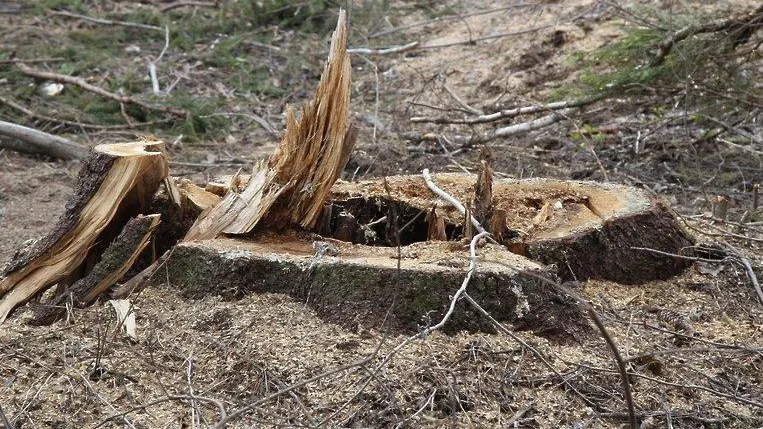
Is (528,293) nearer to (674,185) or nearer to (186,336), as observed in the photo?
(186,336)

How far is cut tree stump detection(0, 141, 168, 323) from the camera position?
3.81 meters

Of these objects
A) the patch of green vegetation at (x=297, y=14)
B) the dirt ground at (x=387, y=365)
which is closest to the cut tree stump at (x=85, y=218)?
the dirt ground at (x=387, y=365)

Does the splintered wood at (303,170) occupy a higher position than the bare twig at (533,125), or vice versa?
the splintered wood at (303,170)

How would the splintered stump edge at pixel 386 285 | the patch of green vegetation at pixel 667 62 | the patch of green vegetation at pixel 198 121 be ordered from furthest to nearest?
the patch of green vegetation at pixel 198 121 < the patch of green vegetation at pixel 667 62 < the splintered stump edge at pixel 386 285

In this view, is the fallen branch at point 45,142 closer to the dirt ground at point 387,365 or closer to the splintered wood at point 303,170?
the dirt ground at point 387,365

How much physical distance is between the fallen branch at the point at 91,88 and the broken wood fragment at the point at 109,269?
175 inches

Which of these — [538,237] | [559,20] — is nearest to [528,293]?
[538,237]

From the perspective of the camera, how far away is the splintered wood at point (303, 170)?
393 cm

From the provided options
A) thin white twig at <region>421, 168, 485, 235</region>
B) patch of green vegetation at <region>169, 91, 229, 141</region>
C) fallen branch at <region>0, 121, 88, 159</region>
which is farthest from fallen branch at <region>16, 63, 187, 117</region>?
thin white twig at <region>421, 168, 485, 235</region>

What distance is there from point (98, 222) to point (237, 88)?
5.47 metres

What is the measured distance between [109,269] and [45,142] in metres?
3.97

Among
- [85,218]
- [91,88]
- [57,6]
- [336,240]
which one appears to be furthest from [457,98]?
[57,6]

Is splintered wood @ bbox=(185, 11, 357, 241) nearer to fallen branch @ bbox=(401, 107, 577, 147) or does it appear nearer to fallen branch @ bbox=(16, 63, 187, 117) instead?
fallen branch @ bbox=(401, 107, 577, 147)

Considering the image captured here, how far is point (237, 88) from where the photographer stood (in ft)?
30.1
